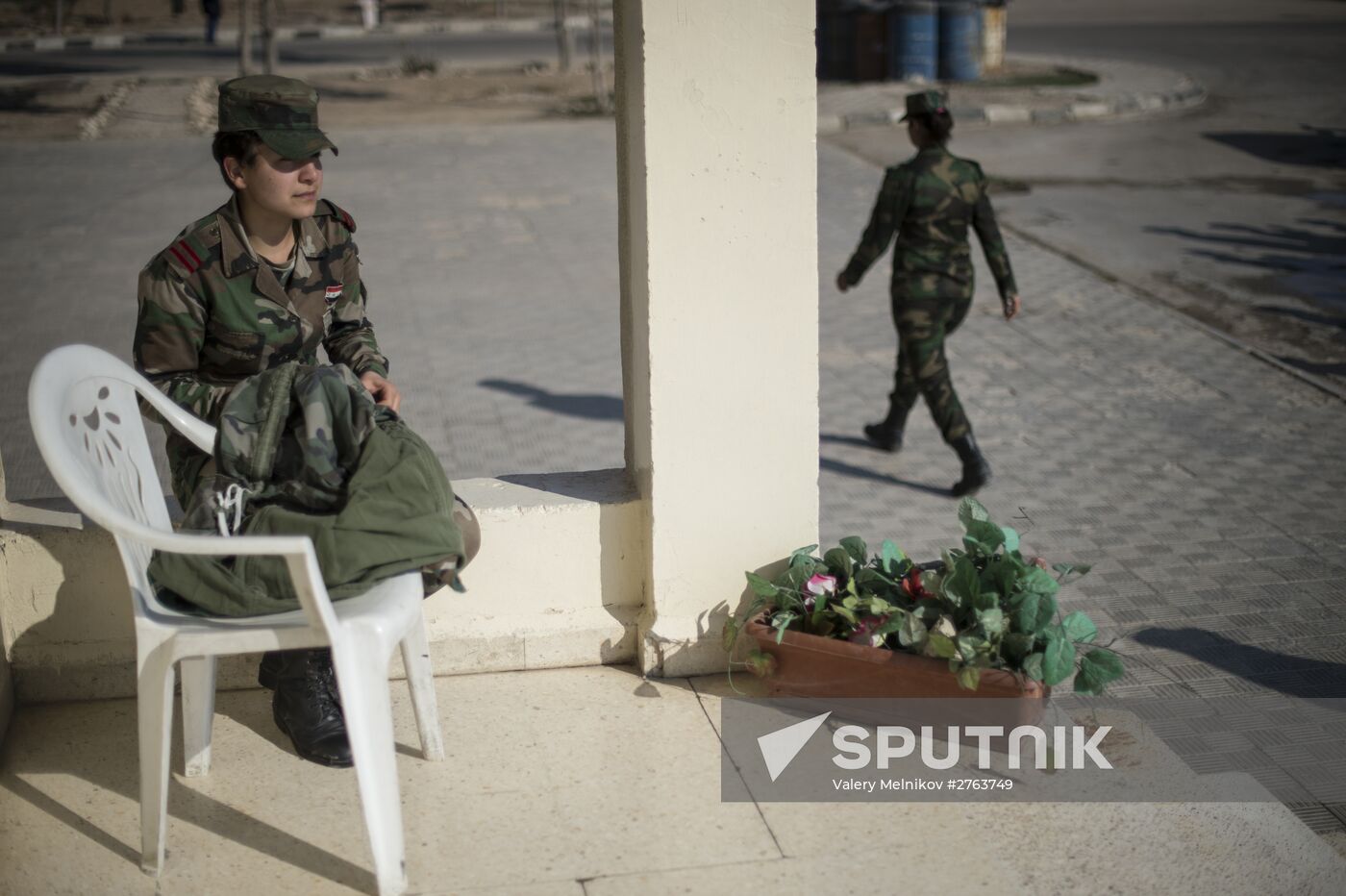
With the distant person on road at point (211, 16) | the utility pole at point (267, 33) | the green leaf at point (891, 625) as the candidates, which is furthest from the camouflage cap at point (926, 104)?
the distant person on road at point (211, 16)

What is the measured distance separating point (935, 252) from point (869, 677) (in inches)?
124

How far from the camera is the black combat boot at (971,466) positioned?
6367 mm

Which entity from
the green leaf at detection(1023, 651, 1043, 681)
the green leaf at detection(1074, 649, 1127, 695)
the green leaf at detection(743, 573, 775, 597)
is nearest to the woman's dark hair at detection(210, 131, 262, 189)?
the green leaf at detection(743, 573, 775, 597)

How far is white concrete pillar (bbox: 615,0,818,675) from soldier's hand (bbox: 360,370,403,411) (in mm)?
675

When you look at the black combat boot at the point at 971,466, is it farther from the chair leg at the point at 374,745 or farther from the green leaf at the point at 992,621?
the chair leg at the point at 374,745

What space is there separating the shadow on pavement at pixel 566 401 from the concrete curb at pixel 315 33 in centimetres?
2379

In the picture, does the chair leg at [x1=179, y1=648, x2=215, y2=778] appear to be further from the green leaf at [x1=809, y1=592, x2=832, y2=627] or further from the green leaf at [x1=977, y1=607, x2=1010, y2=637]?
the green leaf at [x1=977, y1=607, x2=1010, y2=637]

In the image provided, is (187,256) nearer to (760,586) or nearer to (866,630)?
(760,586)

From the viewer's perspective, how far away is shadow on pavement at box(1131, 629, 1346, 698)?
4459mm

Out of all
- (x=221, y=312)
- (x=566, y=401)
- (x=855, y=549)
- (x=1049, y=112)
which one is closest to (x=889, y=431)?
(x=566, y=401)

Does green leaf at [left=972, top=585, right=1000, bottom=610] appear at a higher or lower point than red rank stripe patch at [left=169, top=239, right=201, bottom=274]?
lower

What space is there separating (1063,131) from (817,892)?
51.6 feet

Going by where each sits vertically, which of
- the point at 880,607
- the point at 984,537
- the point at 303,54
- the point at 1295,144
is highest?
the point at 303,54

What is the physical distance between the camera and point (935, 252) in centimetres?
640
